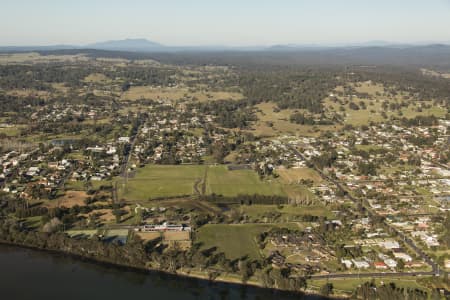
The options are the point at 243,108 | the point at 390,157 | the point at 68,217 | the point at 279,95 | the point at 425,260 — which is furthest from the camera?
the point at 279,95

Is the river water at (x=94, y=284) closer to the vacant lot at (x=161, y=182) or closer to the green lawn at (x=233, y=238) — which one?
the green lawn at (x=233, y=238)

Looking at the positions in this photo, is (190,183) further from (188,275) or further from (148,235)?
(188,275)

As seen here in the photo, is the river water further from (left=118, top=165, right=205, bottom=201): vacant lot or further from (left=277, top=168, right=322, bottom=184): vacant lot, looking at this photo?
(left=277, top=168, right=322, bottom=184): vacant lot

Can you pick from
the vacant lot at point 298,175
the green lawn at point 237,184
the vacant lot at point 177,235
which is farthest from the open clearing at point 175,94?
the vacant lot at point 177,235

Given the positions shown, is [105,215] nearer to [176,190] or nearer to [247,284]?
[176,190]

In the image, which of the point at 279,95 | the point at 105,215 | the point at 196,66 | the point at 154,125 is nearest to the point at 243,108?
the point at 279,95

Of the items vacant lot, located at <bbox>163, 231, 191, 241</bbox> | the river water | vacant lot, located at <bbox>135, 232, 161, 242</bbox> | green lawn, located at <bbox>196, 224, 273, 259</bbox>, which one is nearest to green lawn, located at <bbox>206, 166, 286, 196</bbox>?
green lawn, located at <bbox>196, 224, 273, 259</bbox>

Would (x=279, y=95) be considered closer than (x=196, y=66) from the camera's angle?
Yes
